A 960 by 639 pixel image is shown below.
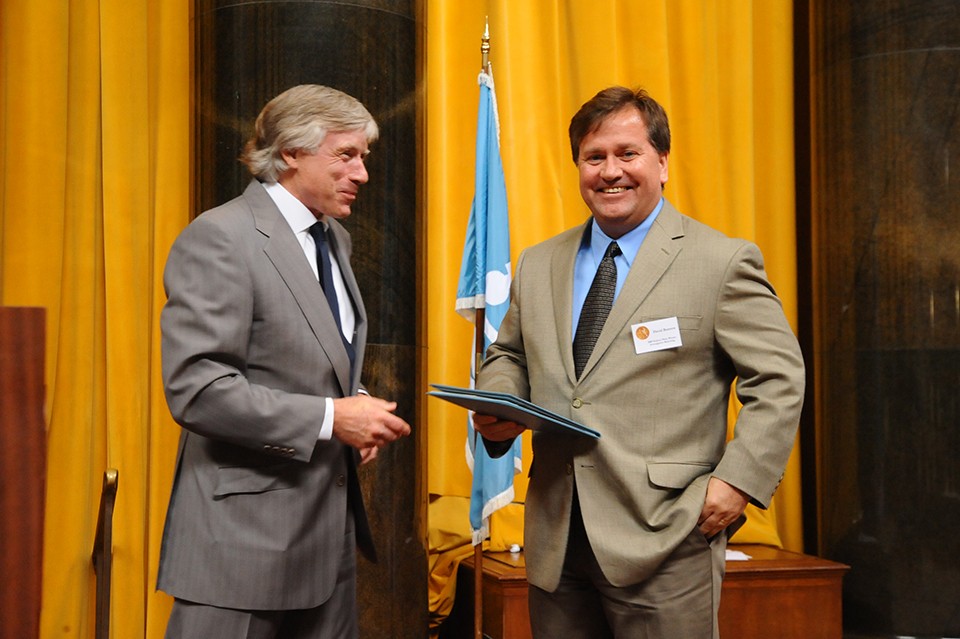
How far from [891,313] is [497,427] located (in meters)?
3.15

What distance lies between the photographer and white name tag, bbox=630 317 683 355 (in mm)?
2420

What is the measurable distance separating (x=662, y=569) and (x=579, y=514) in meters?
0.24

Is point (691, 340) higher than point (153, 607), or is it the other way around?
point (691, 340)

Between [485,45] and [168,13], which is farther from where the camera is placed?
[168,13]

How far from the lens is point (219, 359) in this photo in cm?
227

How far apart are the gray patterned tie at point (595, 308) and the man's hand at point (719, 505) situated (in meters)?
0.43

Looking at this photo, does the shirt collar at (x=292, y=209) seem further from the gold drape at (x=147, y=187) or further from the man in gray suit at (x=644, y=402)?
the gold drape at (x=147, y=187)

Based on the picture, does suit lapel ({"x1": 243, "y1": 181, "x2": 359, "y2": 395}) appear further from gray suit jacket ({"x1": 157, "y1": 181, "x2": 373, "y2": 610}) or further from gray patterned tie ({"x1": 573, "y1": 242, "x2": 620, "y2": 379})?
gray patterned tie ({"x1": 573, "y1": 242, "x2": 620, "y2": 379})

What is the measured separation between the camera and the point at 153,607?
4.54m

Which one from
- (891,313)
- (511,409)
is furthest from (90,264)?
(891,313)

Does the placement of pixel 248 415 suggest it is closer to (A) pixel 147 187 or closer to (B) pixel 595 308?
(B) pixel 595 308

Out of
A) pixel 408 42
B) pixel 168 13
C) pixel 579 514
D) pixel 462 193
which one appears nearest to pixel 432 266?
pixel 462 193

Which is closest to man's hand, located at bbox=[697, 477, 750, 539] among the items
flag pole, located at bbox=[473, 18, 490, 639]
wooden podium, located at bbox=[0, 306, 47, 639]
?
wooden podium, located at bbox=[0, 306, 47, 639]

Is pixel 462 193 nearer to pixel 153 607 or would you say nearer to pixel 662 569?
pixel 153 607
